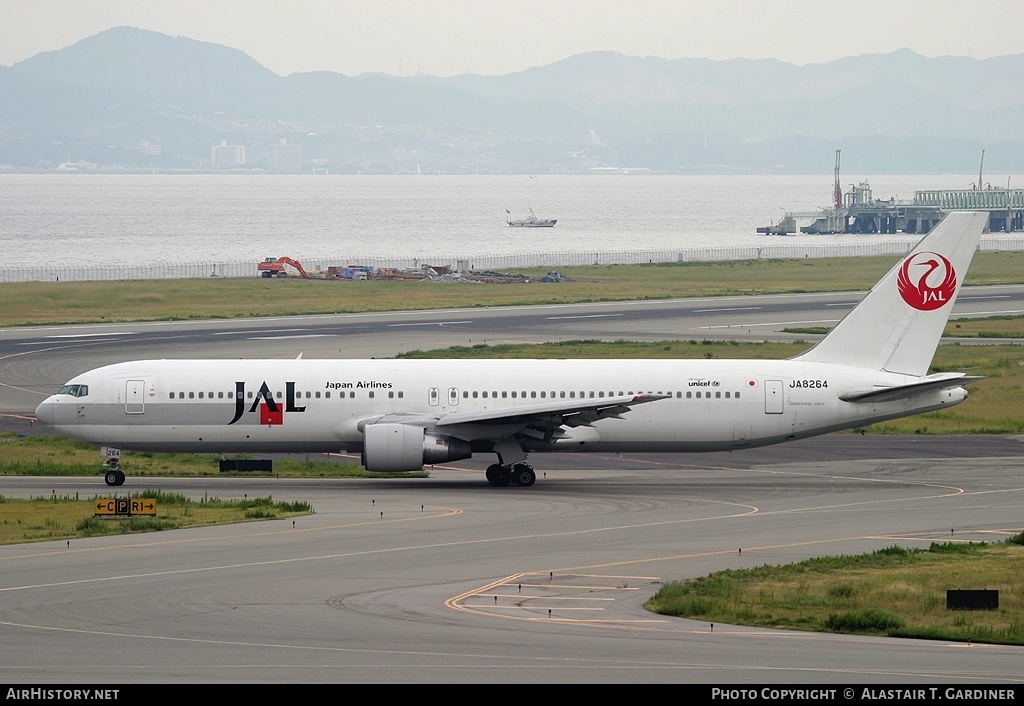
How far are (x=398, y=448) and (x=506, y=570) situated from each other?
13940 mm

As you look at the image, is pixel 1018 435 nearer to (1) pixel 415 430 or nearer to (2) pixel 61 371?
(1) pixel 415 430

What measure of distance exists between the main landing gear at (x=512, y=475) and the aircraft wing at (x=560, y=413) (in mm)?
1667

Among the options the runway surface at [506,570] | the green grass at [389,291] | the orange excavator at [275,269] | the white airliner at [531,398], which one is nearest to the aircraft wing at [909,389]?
the white airliner at [531,398]

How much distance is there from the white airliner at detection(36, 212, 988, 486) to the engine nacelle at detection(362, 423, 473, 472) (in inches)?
4.0

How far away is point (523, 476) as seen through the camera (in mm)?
45844

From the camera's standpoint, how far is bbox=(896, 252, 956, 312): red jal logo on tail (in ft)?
158

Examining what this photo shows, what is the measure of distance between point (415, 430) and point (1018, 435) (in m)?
27.4

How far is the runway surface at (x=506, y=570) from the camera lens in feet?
72.5

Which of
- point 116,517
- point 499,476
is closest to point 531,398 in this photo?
point 499,476

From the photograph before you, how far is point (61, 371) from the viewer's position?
241 ft

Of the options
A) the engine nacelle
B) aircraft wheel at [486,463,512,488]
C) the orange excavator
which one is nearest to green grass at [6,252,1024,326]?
the orange excavator

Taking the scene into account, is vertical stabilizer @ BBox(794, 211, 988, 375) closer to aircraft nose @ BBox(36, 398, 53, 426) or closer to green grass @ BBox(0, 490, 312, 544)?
green grass @ BBox(0, 490, 312, 544)

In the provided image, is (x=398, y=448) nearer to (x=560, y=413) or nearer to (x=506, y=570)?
(x=560, y=413)

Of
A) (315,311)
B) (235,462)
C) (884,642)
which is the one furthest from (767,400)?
(315,311)
